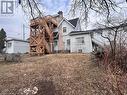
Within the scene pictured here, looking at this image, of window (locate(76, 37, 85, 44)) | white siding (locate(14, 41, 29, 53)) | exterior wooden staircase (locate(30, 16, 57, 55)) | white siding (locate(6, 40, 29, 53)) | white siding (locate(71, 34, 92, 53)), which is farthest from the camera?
white siding (locate(14, 41, 29, 53))

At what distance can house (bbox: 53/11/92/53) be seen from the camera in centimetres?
3083

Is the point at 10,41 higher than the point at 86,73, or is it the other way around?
the point at 10,41

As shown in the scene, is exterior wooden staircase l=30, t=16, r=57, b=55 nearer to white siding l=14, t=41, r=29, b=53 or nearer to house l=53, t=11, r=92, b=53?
house l=53, t=11, r=92, b=53

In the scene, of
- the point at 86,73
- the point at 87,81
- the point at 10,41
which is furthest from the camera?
the point at 10,41

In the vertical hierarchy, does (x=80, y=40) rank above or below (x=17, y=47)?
above

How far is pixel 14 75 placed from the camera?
13000mm

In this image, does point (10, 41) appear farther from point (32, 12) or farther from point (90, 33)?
point (32, 12)

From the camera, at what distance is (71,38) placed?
32375 mm

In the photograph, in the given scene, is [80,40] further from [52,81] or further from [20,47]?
[52,81]

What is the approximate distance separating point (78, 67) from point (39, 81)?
3706 mm

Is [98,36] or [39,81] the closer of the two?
[39,81]

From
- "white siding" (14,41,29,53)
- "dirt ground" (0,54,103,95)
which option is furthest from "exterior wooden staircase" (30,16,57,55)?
"dirt ground" (0,54,103,95)

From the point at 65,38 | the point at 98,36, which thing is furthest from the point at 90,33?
the point at 65,38

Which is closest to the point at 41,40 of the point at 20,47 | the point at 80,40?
the point at 80,40
